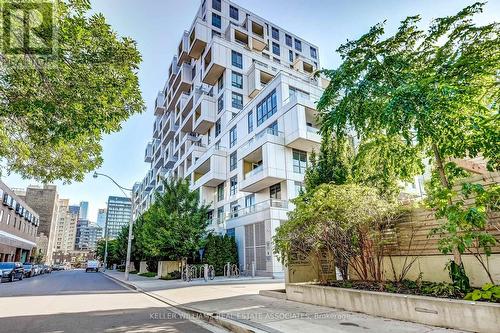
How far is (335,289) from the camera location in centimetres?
858

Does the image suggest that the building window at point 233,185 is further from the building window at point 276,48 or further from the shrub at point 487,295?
the shrub at point 487,295

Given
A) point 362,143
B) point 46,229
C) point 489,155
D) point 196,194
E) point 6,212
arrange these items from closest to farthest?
1. point 489,155
2. point 362,143
3. point 196,194
4. point 6,212
5. point 46,229

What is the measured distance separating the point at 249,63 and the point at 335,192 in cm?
3506

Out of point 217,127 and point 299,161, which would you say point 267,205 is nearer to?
point 299,161

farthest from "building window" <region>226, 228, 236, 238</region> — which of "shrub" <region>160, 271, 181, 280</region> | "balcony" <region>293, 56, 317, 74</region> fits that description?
"balcony" <region>293, 56, 317, 74</region>

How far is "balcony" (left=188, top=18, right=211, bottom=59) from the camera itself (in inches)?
1731

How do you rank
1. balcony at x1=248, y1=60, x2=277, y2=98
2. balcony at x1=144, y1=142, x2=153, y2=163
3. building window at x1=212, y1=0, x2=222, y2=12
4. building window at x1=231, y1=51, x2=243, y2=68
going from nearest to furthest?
balcony at x1=248, y1=60, x2=277, y2=98 < building window at x1=231, y1=51, x2=243, y2=68 < building window at x1=212, y1=0, x2=222, y2=12 < balcony at x1=144, y1=142, x2=153, y2=163

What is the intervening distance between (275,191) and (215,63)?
19558mm

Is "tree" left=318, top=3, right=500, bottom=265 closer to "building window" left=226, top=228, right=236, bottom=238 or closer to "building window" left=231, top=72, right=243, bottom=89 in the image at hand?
"building window" left=226, top=228, right=236, bottom=238

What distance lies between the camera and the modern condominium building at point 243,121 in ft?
86.1

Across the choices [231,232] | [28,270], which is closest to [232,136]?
[231,232]

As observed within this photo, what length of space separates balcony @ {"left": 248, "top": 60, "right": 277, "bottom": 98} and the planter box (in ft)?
104

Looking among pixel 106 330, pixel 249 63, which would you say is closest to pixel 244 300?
pixel 106 330

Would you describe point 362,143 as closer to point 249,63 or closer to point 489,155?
point 489,155
